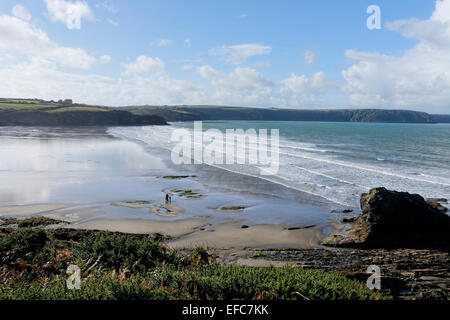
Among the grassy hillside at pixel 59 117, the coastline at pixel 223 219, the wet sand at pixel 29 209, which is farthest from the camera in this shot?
the grassy hillside at pixel 59 117

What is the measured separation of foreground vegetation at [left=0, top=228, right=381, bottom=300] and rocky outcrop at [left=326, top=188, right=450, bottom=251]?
951 centimetres

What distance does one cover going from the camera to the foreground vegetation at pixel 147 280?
723 cm

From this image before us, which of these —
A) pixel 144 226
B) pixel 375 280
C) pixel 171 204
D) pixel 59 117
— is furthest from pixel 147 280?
pixel 59 117

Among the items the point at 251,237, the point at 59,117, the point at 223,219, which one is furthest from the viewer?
the point at 59,117

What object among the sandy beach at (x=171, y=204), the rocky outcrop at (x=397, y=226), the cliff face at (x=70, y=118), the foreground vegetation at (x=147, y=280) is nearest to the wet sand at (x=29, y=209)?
the sandy beach at (x=171, y=204)

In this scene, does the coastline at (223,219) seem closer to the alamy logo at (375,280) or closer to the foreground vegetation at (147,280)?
the alamy logo at (375,280)

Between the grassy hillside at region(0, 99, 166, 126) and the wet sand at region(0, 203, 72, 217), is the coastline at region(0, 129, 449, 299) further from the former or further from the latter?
the grassy hillside at region(0, 99, 166, 126)

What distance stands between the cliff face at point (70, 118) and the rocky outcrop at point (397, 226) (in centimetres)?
13359

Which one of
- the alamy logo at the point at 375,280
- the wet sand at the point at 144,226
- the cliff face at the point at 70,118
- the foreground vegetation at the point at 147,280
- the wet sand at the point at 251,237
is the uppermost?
the cliff face at the point at 70,118

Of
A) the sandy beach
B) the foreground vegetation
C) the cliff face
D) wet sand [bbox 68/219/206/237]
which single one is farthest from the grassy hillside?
the foreground vegetation

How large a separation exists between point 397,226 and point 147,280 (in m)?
15.0

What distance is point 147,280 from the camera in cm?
892

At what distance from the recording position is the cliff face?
124875 millimetres

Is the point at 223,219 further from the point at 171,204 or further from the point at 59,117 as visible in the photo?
the point at 59,117
